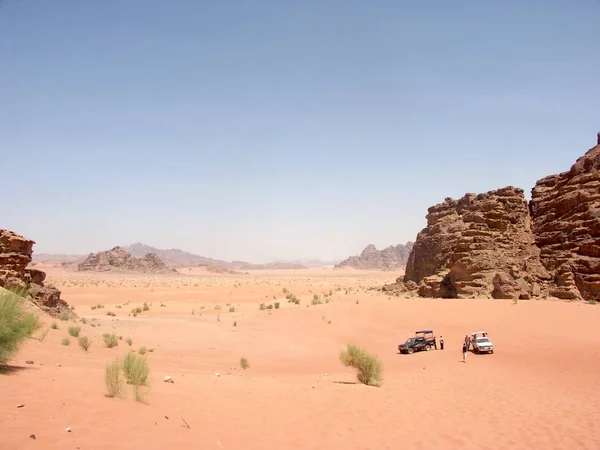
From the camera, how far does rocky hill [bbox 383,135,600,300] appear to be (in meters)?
26.3

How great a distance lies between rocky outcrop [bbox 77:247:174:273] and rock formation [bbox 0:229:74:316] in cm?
8849

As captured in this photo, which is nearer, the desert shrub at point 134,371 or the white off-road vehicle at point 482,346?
the desert shrub at point 134,371

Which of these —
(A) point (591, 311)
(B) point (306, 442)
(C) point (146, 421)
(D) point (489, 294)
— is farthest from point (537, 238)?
(C) point (146, 421)

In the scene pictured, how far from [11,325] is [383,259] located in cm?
15606

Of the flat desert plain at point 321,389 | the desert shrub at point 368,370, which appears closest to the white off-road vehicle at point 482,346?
the flat desert plain at point 321,389

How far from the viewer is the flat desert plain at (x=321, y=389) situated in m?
6.59

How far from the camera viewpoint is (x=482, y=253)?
95.4 feet

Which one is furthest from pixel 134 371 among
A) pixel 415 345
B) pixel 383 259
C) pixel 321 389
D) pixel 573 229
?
pixel 383 259

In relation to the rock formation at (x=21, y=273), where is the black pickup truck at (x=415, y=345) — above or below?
below

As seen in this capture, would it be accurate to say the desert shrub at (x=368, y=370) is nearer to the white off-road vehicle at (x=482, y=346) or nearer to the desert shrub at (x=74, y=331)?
the white off-road vehicle at (x=482, y=346)

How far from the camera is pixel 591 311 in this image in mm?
21281

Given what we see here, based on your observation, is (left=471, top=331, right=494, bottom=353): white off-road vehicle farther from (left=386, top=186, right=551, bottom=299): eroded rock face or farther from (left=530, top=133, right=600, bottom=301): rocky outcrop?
(left=530, top=133, right=600, bottom=301): rocky outcrop

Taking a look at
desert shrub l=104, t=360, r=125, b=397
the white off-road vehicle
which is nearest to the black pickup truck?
the white off-road vehicle

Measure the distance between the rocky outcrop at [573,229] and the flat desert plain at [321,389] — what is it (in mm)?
2892
